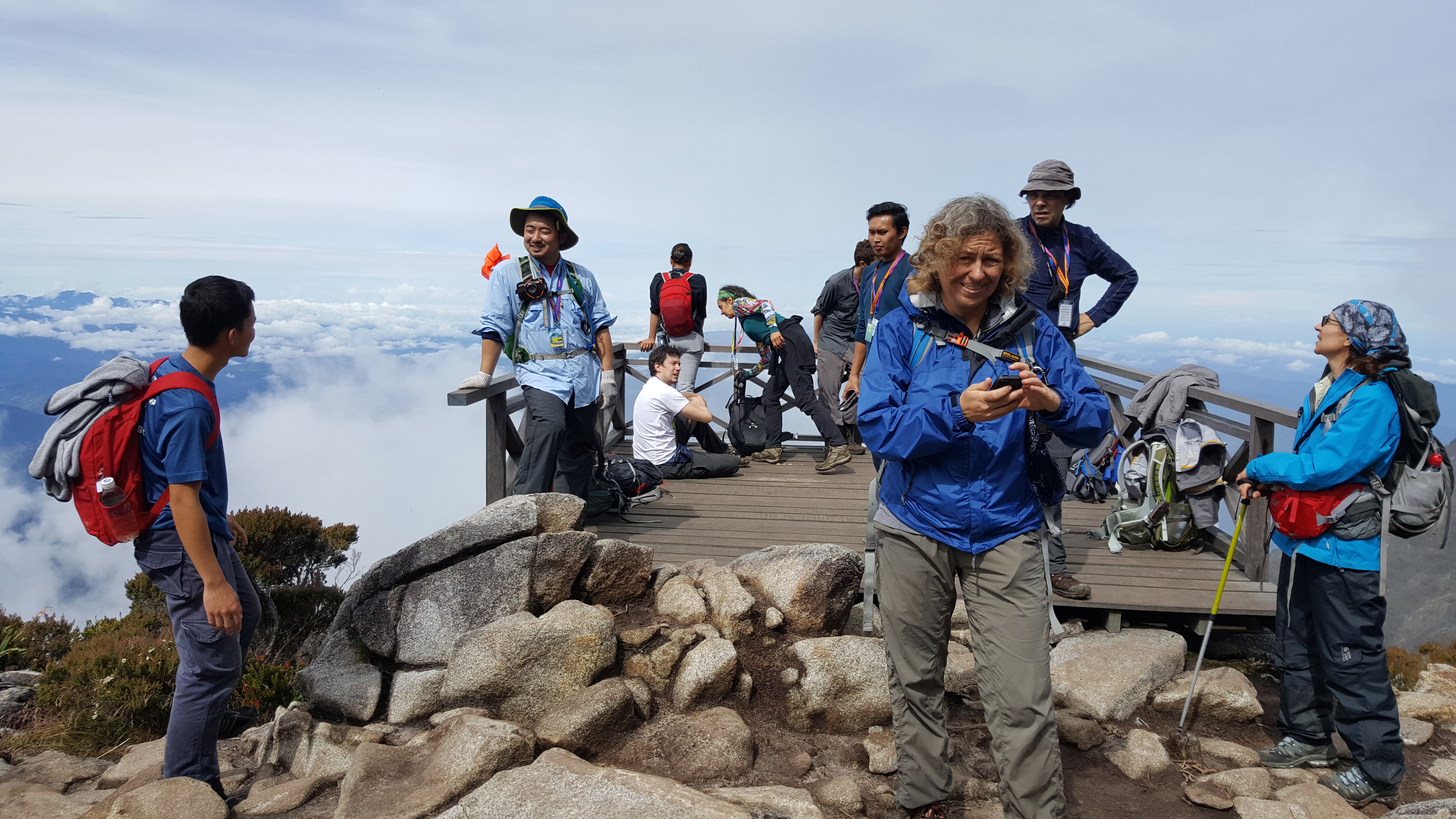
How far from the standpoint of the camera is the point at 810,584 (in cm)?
452

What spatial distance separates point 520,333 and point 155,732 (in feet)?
11.6

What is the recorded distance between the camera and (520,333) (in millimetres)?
5551

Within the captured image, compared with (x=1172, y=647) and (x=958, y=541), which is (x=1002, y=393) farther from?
(x=1172, y=647)

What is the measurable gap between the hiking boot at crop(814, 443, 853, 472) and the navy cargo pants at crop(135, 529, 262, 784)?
556 centimetres

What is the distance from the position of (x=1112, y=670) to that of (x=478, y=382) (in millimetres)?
3916

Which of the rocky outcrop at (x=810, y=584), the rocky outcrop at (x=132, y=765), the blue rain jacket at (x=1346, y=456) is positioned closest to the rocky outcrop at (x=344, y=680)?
the rocky outcrop at (x=132, y=765)

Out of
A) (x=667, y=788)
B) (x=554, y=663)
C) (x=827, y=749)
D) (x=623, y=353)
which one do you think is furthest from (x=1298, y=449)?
(x=623, y=353)

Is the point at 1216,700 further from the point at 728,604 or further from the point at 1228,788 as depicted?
the point at 728,604

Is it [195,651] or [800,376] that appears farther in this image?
[800,376]

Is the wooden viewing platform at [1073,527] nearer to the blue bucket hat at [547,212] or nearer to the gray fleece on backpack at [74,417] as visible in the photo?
the blue bucket hat at [547,212]

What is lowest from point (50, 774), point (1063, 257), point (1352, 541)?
point (50, 774)

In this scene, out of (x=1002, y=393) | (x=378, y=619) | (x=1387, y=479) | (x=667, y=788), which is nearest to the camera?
(x=1002, y=393)

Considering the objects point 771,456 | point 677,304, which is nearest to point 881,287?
point 677,304

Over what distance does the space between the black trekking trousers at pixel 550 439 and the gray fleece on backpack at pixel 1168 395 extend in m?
3.79
